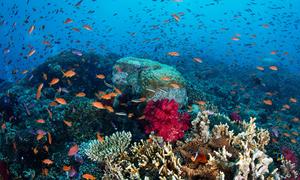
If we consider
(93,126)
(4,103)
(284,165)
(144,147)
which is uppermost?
(144,147)

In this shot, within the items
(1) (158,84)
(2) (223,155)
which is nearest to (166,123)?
(2) (223,155)

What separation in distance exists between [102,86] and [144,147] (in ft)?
35.6

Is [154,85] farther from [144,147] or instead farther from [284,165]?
[284,165]

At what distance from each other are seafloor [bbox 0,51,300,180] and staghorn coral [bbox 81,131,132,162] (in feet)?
0.07

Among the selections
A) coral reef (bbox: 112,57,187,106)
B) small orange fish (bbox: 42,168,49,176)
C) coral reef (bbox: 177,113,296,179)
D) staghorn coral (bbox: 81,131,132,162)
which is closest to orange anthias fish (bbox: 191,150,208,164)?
coral reef (bbox: 177,113,296,179)

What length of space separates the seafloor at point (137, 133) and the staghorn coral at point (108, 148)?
22 mm

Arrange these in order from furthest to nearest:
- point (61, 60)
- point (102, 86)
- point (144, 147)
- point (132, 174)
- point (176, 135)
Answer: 1. point (61, 60)
2. point (102, 86)
3. point (176, 135)
4. point (144, 147)
5. point (132, 174)

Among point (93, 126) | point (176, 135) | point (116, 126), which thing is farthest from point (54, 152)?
point (176, 135)

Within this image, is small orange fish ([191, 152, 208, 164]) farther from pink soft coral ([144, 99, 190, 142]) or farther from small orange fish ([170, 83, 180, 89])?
small orange fish ([170, 83, 180, 89])

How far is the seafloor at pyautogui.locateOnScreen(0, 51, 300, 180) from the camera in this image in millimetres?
4672

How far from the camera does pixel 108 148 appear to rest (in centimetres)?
588

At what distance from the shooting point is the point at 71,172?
6.30 metres

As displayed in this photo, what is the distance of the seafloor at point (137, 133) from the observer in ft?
15.3

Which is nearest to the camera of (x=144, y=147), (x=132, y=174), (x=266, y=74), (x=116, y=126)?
(x=132, y=174)
